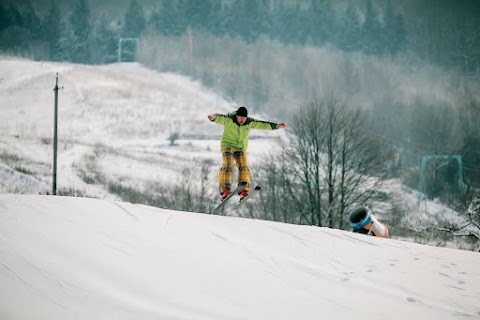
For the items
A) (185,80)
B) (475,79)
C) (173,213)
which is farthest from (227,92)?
(173,213)

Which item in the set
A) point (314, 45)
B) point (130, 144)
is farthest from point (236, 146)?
point (314, 45)

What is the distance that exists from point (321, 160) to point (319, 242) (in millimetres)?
21498

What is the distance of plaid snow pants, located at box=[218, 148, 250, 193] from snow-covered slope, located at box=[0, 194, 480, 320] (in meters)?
2.41

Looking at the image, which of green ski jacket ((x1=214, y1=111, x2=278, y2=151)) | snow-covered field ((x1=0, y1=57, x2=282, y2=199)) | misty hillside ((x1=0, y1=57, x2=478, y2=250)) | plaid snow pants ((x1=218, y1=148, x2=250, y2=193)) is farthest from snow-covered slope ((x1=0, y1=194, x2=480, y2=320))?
snow-covered field ((x1=0, y1=57, x2=282, y2=199))

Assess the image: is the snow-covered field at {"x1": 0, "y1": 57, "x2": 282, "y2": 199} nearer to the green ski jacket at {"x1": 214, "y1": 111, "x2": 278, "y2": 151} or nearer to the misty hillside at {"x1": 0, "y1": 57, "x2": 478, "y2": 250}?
the misty hillside at {"x1": 0, "y1": 57, "x2": 478, "y2": 250}

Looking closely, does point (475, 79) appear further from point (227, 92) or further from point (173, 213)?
point (173, 213)

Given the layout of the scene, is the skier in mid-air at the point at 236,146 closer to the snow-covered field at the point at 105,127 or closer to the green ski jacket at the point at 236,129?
the green ski jacket at the point at 236,129

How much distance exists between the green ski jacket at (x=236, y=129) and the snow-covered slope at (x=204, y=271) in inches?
104

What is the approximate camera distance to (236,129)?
28.0 feet

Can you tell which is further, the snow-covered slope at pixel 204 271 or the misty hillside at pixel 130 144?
the misty hillside at pixel 130 144

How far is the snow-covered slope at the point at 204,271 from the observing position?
3633mm

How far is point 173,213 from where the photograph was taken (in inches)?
261

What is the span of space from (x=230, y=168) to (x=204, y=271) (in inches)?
173

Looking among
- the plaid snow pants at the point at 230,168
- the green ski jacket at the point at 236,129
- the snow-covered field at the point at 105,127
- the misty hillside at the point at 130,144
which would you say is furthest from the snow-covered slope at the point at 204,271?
the snow-covered field at the point at 105,127
